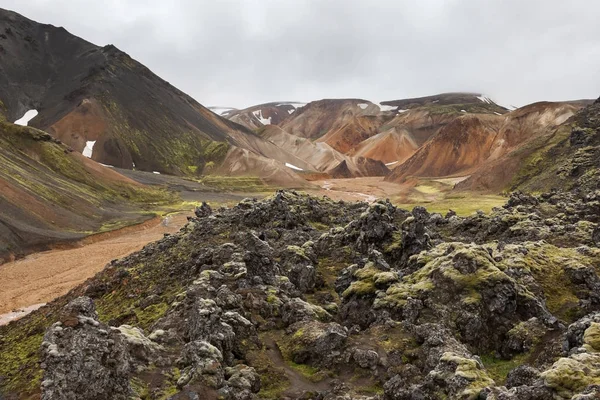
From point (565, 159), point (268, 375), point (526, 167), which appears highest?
point (565, 159)

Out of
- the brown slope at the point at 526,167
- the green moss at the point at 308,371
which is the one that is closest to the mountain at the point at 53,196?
the green moss at the point at 308,371

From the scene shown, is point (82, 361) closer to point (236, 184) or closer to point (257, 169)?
point (236, 184)

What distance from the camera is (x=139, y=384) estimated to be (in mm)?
16906

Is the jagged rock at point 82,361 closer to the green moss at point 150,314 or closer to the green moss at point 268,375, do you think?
the green moss at point 268,375

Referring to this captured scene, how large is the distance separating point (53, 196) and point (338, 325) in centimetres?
7812

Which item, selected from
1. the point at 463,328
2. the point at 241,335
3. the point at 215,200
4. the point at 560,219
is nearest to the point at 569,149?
the point at 560,219

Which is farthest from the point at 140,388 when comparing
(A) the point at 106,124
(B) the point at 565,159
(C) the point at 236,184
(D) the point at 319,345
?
(A) the point at 106,124

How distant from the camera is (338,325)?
21.4 meters

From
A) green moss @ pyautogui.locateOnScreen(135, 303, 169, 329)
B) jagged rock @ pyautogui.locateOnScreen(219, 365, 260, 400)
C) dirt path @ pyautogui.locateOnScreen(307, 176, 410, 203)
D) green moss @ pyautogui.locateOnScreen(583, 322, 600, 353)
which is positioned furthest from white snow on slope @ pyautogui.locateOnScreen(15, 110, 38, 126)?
green moss @ pyautogui.locateOnScreen(583, 322, 600, 353)

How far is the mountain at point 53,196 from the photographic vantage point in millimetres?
67312

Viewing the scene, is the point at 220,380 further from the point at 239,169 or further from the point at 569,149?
the point at 239,169

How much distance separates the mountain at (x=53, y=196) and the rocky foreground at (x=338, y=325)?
3469cm

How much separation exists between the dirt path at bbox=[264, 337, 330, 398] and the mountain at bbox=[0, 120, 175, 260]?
52.4 metres

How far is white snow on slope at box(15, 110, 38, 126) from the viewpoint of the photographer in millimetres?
173350
